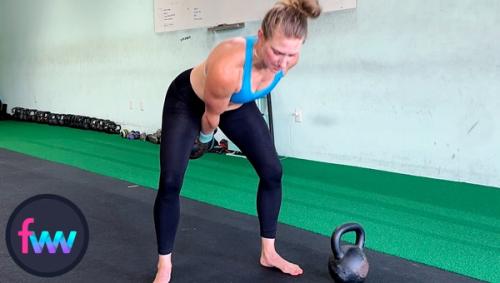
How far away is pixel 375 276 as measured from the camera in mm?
1879

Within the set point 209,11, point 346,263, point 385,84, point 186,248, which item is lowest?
point 186,248

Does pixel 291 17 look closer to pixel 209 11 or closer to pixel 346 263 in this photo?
pixel 346 263

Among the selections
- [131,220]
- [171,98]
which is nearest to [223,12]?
[131,220]

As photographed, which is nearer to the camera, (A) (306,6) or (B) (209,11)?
(A) (306,6)

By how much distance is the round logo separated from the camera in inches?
71.3

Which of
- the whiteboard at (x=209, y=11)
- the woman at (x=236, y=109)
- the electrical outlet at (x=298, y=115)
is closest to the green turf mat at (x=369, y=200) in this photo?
the electrical outlet at (x=298, y=115)

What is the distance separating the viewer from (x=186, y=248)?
2.18 meters

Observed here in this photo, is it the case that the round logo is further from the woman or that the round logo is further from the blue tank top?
the blue tank top

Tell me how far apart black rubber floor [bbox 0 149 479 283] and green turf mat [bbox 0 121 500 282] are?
0.16 m

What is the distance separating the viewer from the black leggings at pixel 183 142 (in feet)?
5.44

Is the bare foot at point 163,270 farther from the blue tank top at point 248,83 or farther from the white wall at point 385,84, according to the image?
the white wall at point 385,84

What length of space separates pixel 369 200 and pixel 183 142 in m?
1.69

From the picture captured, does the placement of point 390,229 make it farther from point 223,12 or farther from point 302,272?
point 223,12

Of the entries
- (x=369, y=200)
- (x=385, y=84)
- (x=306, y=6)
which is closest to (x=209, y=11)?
(x=385, y=84)
